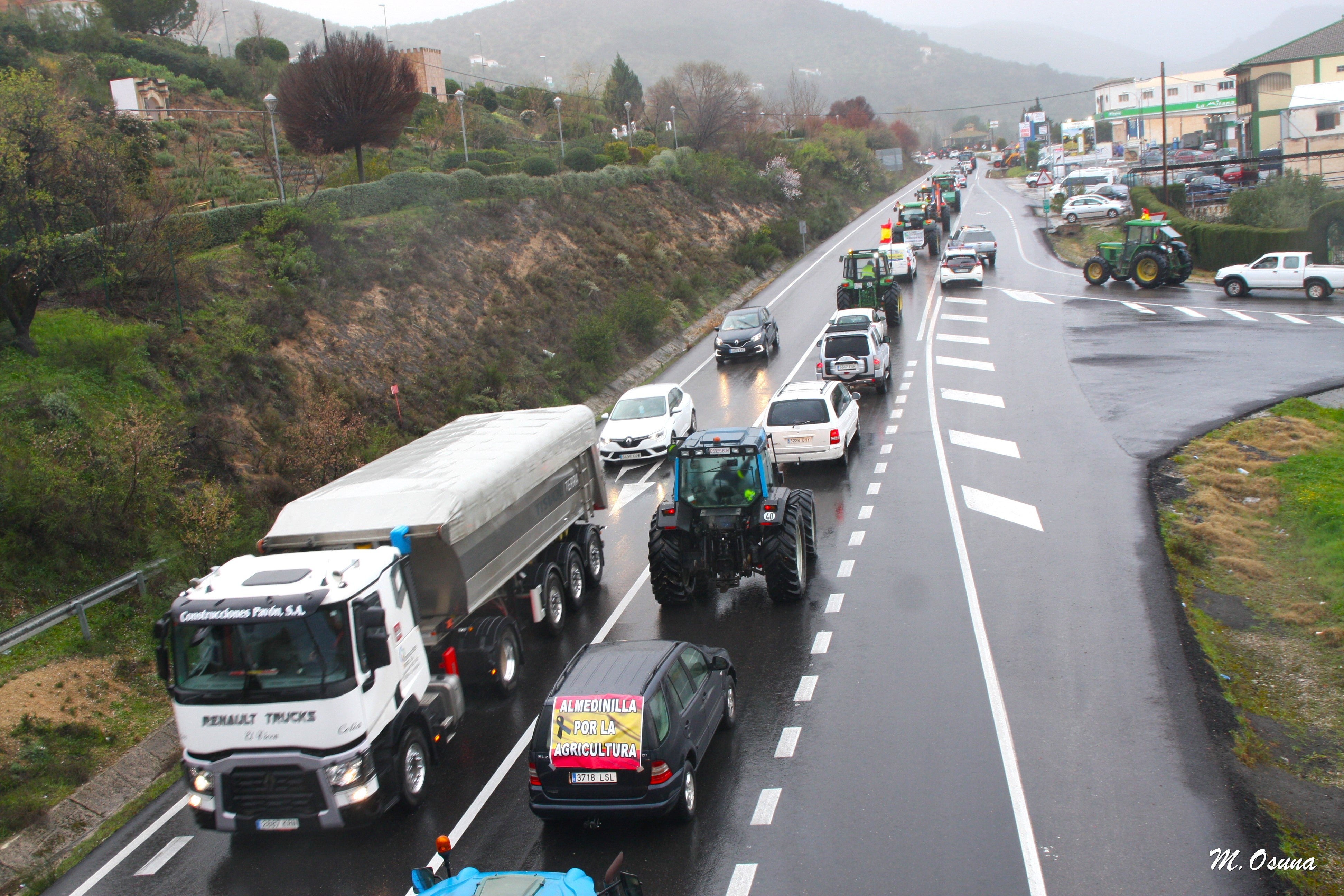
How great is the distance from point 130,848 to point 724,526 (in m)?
8.59

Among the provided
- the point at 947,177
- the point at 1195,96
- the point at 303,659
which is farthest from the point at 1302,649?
the point at 1195,96

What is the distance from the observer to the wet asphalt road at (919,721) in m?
8.89

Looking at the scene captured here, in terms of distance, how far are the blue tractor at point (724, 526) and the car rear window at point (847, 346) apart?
1375 cm

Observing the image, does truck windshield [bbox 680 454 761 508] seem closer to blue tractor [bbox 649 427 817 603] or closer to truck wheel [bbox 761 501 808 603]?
Answer: blue tractor [bbox 649 427 817 603]

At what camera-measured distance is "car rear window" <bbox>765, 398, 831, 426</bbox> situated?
21719 mm

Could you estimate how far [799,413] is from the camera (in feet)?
71.8

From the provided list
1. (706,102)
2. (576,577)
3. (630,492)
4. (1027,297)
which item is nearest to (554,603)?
(576,577)

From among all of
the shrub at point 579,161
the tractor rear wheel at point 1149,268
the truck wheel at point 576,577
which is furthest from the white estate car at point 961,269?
the truck wheel at point 576,577

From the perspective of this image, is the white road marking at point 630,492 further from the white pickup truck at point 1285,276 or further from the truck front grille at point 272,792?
the white pickup truck at point 1285,276

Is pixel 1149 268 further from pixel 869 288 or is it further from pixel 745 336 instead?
pixel 745 336

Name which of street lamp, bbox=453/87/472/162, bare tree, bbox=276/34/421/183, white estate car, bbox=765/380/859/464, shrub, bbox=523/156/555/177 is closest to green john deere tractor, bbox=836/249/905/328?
white estate car, bbox=765/380/859/464

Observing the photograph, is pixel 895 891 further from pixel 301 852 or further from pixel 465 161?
pixel 465 161

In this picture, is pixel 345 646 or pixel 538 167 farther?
pixel 538 167

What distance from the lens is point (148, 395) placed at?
65.5 feet
